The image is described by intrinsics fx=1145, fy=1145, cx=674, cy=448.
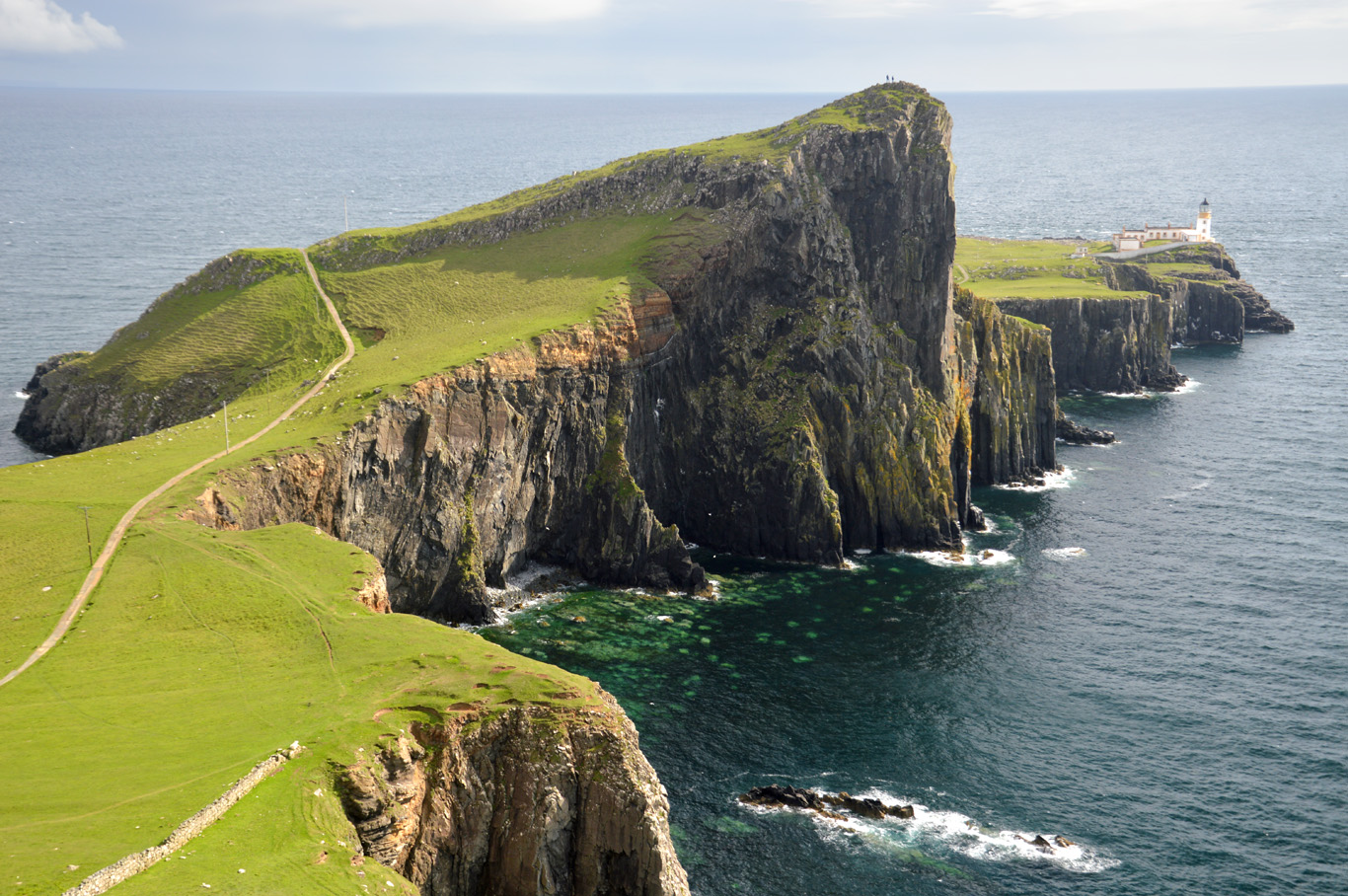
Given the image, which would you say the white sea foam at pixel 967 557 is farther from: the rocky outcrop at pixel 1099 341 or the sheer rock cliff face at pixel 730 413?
the rocky outcrop at pixel 1099 341

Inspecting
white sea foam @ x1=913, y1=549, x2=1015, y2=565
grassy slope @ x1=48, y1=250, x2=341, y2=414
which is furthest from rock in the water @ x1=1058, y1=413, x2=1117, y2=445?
grassy slope @ x1=48, y1=250, x2=341, y2=414

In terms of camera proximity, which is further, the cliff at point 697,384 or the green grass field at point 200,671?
the cliff at point 697,384

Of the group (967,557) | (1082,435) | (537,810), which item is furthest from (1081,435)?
(537,810)

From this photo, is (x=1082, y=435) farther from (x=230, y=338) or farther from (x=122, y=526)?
(x=122, y=526)

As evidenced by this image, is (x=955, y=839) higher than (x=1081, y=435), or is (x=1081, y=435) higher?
(x=1081, y=435)

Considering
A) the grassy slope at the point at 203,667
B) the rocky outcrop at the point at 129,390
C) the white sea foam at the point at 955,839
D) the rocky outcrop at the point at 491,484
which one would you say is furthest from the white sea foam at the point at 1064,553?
the rocky outcrop at the point at 129,390
